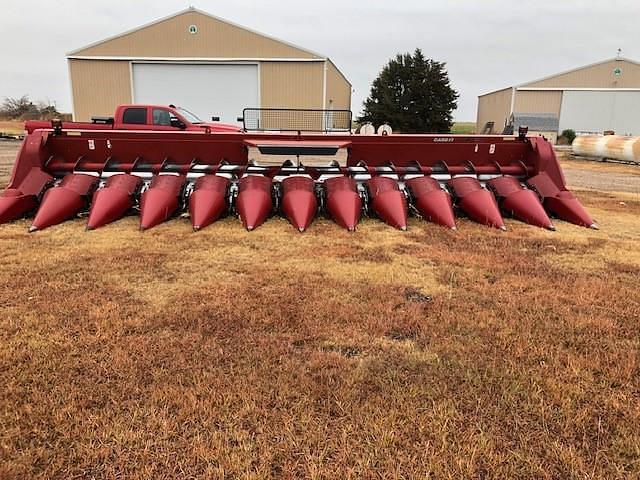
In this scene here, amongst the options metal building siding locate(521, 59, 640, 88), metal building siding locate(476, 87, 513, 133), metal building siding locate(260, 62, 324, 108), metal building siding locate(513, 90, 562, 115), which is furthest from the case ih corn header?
metal building siding locate(521, 59, 640, 88)

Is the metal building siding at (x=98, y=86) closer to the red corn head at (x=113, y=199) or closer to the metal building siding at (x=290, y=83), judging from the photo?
the metal building siding at (x=290, y=83)

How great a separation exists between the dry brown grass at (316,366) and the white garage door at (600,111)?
Result: 36882 mm

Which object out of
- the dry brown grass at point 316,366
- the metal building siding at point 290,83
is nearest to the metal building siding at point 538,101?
the metal building siding at point 290,83

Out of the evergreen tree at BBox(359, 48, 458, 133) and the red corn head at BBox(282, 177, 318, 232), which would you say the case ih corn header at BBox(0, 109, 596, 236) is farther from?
the evergreen tree at BBox(359, 48, 458, 133)

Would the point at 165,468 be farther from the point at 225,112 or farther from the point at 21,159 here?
the point at 225,112

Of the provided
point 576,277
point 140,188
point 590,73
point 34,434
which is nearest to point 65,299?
point 34,434

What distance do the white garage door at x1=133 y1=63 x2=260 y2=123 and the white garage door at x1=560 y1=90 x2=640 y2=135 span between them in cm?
2507

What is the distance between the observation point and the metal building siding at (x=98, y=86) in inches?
934

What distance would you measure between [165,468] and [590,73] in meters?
41.6

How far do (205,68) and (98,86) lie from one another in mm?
5607

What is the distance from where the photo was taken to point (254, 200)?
525cm

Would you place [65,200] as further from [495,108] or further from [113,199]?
[495,108]

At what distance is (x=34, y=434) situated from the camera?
A: 1.80m

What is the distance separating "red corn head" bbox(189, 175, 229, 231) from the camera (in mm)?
5075
